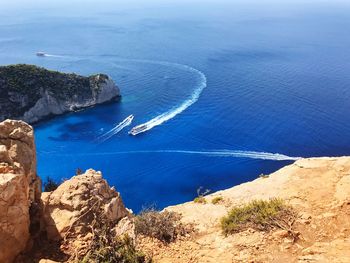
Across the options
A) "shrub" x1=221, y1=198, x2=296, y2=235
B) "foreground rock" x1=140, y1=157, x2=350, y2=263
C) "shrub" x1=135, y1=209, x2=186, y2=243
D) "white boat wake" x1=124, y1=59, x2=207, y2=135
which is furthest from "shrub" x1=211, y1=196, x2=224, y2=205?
"white boat wake" x1=124, y1=59, x2=207, y2=135

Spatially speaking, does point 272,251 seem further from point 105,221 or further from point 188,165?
point 188,165

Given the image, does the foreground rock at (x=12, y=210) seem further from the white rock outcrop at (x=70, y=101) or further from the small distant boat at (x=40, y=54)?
the small distant boat at (x=40, y=54)

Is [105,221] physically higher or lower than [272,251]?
higher

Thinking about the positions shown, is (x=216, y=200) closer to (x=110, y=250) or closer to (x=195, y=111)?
(x=110, y=250)

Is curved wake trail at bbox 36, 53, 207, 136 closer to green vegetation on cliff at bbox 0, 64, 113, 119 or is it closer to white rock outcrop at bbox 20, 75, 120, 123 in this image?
white rock outcrop at bbox 20, 75, 120, 123

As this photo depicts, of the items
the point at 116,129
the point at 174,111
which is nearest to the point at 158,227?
the point at 116,129

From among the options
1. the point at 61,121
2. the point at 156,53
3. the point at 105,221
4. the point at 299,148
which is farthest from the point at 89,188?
the point at 156,53
